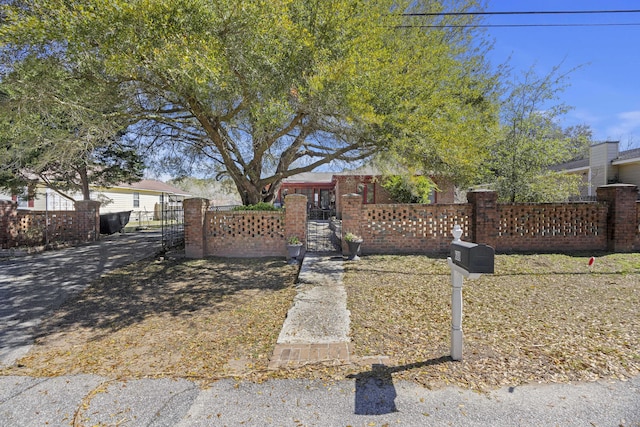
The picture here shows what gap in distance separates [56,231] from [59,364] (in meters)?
10.3

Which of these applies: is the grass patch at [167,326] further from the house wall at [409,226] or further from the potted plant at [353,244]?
the house wall at [409,226]

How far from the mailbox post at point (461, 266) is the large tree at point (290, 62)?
12.1 ft

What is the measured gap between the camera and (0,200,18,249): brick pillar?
10219mm

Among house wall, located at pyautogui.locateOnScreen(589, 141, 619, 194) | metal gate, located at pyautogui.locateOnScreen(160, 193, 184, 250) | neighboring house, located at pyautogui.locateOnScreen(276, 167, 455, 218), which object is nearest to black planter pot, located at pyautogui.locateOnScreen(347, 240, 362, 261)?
metal gate, located at pyautogui.locateOnScreen(160, 193, 184, 250)

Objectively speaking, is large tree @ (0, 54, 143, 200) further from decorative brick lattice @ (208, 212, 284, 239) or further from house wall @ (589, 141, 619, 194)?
house wall @ (589, 141, 619, 194)

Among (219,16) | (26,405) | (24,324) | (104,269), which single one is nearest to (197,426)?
(26,405)

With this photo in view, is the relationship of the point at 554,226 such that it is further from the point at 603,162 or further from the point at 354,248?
the point at 603,162

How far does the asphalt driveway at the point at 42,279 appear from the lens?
4.34 m

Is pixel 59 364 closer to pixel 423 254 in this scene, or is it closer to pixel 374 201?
pixel 423 254

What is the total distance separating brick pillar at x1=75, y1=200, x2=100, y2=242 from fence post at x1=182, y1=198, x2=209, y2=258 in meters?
5.57

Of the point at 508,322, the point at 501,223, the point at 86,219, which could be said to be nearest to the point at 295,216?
the point at 501,223

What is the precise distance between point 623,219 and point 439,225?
14.9 ft

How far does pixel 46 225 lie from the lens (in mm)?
10797

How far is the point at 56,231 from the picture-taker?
11.5 m
